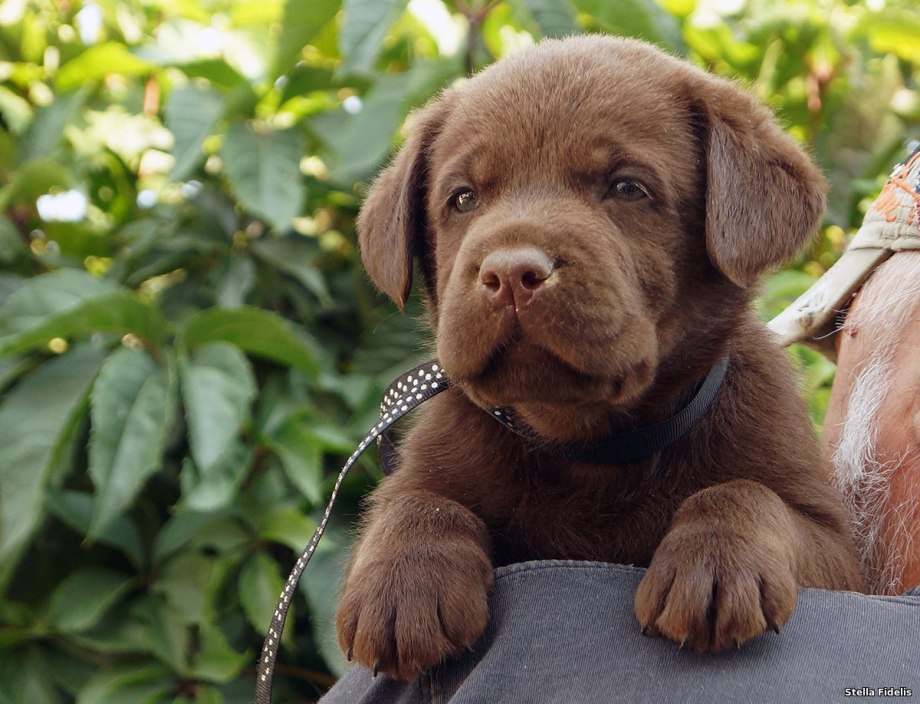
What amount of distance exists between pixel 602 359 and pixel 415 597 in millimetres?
473

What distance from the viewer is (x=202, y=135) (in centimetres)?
356

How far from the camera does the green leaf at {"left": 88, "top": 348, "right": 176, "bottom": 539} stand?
313 cm

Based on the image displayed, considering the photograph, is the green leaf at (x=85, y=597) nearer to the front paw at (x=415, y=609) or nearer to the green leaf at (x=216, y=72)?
the green leaf at (x=216, y=72)

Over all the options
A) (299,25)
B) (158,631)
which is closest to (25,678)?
(158,631)

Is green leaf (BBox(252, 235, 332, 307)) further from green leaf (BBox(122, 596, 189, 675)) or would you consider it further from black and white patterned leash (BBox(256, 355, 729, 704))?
black and white patterned leash (BBox(256, 355, 729, 704))

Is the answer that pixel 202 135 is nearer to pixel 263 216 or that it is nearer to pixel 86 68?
pixel 263 216

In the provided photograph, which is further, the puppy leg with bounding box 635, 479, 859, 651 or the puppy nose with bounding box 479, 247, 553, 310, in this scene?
the puppy nose with bounding box 479, 247, 553, 310

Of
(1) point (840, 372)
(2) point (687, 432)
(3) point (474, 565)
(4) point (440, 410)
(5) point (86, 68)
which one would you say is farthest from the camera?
(5) point (86, 68)

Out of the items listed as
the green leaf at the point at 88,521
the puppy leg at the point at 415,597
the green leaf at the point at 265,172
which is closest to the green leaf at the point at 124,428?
the green leaf at the point at 88,521

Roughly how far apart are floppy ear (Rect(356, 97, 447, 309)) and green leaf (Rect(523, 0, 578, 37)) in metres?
0.93

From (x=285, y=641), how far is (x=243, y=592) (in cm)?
21

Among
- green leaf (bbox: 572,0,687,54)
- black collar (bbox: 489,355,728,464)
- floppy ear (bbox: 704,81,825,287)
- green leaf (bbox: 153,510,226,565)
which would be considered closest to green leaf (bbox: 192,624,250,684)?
green leaf (bbox: 153,510,226,565)

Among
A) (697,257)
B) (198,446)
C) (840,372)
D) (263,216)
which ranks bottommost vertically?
(198,446)

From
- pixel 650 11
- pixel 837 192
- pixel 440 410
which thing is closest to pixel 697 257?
pixel 440 410
